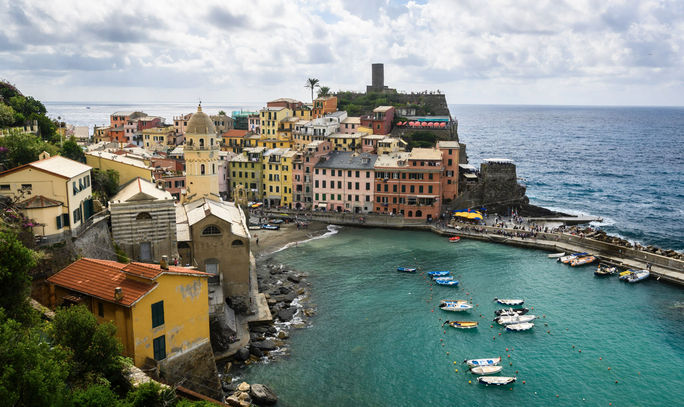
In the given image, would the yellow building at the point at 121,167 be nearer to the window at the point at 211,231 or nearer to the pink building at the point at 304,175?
the window at the point at 211,231

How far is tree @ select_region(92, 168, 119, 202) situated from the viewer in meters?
45.1

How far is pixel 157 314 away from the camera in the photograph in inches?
1072

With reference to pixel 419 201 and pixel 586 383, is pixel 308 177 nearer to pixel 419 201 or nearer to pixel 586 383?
pixel 419 201

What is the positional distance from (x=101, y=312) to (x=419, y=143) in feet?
281

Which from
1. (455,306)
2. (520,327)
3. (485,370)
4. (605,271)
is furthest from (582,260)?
(485,370)

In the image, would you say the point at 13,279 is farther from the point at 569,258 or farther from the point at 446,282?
the point at 569,258

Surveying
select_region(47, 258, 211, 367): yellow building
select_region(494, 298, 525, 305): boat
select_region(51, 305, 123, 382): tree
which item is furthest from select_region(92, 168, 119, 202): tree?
select_region(494, 298, 525, 305): boat

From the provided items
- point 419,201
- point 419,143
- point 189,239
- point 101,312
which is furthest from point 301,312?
point 419,143

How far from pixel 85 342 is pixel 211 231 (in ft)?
69.1

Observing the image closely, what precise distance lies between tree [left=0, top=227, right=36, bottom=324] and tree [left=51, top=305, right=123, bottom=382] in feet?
6.81

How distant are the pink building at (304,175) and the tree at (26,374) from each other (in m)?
66.2

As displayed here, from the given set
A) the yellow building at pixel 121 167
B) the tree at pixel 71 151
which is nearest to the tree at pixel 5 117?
the tree at pixel 71 151

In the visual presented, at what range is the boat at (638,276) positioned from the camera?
54.9 metres

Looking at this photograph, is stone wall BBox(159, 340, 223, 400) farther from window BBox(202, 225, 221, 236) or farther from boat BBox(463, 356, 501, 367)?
boat BBox(463, 356, 501, 367)
